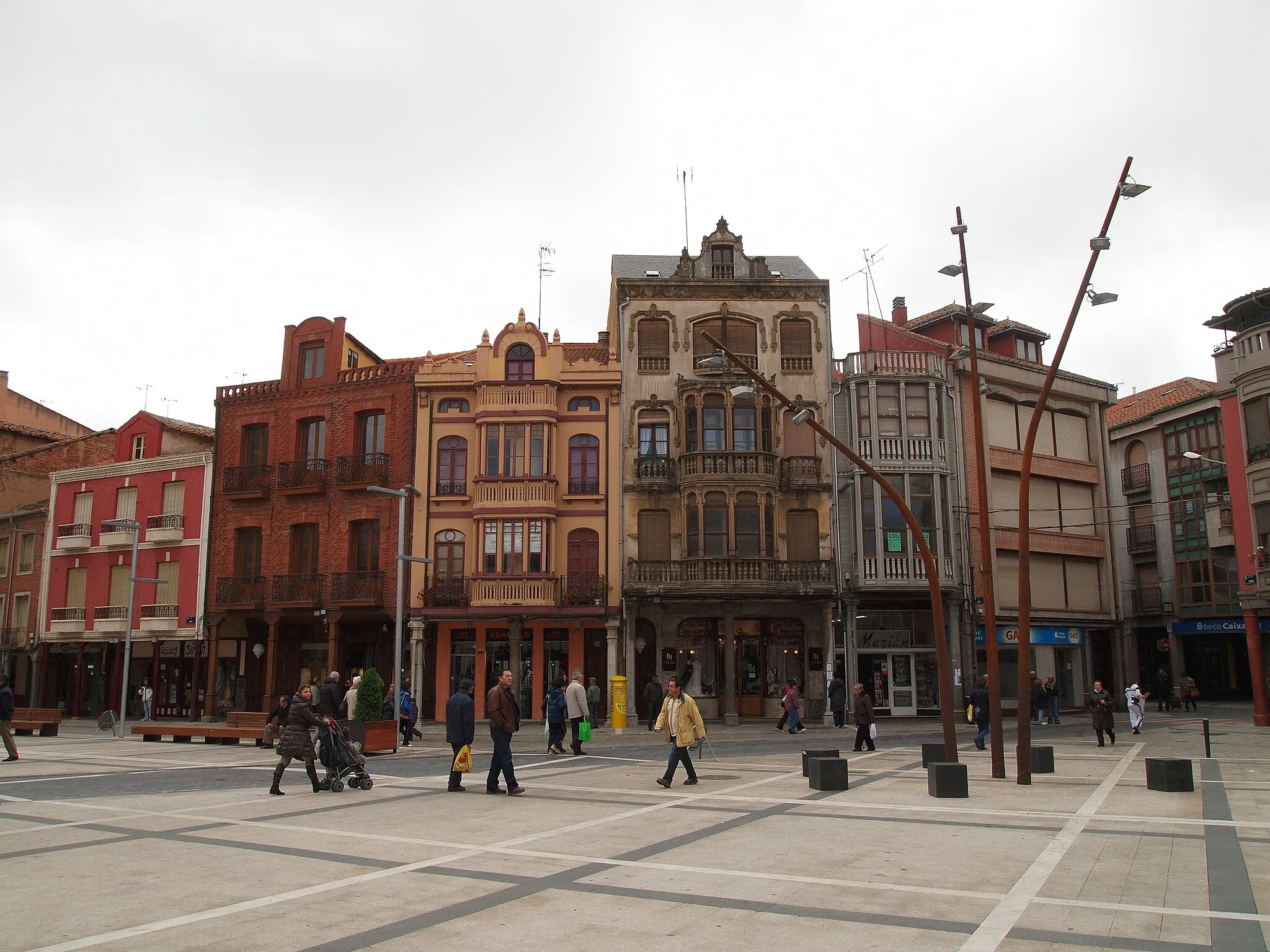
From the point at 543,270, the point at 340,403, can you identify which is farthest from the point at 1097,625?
the point at 340,403

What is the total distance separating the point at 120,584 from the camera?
40.8 meters

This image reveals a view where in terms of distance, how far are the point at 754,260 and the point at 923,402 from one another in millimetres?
8200

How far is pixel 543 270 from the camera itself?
43.5m

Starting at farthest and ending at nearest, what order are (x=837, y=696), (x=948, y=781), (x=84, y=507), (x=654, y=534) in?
(x=84, y=507) < (x=654, y=534) < (x=837, y=696) < (x=948, y=781)

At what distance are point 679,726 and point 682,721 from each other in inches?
4.0

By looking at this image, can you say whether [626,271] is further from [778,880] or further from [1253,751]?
[778,880]

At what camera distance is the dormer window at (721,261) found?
125 ft

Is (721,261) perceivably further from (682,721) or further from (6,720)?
(6,720)

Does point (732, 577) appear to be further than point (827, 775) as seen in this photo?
Yes

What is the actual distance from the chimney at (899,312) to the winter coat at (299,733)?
36993 mm

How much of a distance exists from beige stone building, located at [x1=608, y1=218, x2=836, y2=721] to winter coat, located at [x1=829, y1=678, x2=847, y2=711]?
2.72 meters

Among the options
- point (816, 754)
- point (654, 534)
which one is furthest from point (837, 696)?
point (816, 754)

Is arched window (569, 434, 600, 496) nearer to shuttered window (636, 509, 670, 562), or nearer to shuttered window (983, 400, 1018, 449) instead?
shuttered window (636, 509, 670, 562)

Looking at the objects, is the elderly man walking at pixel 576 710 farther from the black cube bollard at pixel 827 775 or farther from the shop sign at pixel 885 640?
the shop sign at pixel 885 640
